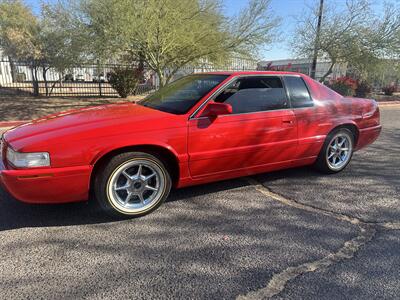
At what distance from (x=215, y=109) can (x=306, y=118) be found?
145 centimetres

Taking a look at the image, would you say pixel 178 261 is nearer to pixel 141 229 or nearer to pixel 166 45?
pixel 141 229

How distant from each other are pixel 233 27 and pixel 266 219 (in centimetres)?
1014

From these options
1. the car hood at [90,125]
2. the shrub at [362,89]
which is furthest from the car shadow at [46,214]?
the shrub at [362,89]

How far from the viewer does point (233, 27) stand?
1209 cm

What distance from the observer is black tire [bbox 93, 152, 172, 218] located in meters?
3.15

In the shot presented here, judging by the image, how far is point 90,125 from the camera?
3.20 metres

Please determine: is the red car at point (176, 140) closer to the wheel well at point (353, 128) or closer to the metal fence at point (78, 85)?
the wheel well at point (353, 128)

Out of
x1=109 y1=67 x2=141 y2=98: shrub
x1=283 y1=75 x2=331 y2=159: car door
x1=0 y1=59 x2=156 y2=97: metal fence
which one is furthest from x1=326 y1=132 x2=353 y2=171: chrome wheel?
x1=0 y1=59 x2=156 y2=97: metal fence

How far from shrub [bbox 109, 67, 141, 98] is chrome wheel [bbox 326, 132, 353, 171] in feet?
40.4

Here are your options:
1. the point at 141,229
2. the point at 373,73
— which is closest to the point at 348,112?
the point at 141,229

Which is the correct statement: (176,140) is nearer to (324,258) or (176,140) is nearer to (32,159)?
(32,159)

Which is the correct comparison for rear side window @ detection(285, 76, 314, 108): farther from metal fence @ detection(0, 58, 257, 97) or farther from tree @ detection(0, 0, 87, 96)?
metal fence @ detection(0, 58, 257, 97)

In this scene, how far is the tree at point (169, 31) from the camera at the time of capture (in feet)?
31.9

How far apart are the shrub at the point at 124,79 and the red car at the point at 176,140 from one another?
451 inches
